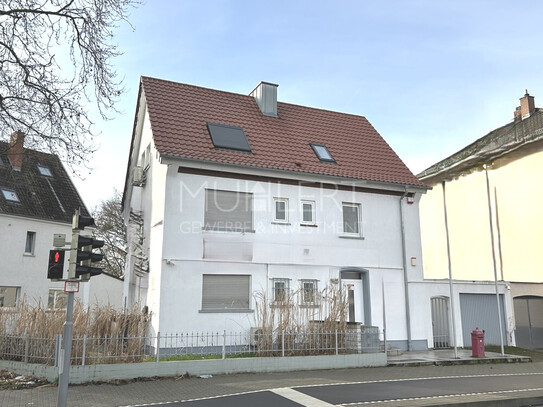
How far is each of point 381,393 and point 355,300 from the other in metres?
7.04

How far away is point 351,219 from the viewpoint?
1795 cm

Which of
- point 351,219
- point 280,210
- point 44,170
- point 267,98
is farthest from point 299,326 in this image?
point 44,170

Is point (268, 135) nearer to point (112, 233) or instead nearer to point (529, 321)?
point (529, 321)

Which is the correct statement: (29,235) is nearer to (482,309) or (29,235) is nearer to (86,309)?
(86,309)

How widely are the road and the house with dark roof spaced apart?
2.95 meters

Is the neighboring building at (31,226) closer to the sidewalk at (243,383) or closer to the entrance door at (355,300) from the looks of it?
the entrance door at (355,300)

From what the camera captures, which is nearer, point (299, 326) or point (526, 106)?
point (299, 326)

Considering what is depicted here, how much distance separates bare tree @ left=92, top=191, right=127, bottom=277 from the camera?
110 feet

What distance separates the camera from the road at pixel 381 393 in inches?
373

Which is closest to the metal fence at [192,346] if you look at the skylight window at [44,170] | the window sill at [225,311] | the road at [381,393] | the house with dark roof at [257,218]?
the house with dark roof at [257,218]

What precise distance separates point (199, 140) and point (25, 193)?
48.8 feet

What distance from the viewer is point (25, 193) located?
26.6m

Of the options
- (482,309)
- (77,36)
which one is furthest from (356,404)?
(482,309)

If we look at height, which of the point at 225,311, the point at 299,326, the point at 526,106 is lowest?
the point at 299,326
